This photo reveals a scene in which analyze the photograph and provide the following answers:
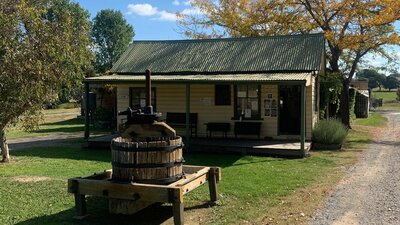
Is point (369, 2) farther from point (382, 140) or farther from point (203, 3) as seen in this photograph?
point (203, 3)

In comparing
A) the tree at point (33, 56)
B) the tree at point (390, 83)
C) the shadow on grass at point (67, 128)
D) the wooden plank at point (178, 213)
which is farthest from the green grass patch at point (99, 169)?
the tree at point (390, 83)

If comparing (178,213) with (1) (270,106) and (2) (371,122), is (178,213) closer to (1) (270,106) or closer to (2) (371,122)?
(1) (270,106)

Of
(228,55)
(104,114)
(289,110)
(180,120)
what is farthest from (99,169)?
(104,114)

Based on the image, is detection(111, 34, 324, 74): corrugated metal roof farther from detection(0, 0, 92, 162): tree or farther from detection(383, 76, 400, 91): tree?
detection(383, 76, 400, 91): tree

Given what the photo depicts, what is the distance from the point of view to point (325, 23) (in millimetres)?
20266

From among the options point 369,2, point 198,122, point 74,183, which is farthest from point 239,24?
point 74,183

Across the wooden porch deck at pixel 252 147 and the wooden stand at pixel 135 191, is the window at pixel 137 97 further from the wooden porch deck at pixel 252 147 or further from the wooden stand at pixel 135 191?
the wooden stand at pixel 135 191

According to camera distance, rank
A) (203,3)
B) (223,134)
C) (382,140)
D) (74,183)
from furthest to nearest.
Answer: (203,3), (382,140), (223,134), (74,183)

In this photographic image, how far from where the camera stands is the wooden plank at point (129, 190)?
6.04m

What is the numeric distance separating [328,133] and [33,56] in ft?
33.0

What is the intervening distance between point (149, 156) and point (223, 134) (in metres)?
10.7

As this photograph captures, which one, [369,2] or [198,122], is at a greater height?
[369,2]

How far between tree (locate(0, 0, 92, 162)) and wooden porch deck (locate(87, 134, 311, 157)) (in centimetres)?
407

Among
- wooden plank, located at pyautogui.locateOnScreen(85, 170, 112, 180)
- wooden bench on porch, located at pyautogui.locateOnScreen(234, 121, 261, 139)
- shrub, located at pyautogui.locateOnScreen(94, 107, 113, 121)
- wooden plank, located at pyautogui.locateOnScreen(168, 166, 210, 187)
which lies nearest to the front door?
wooden bench on porch, located at pyautogui.locateOnScreen(234, 121, 261, 139)
